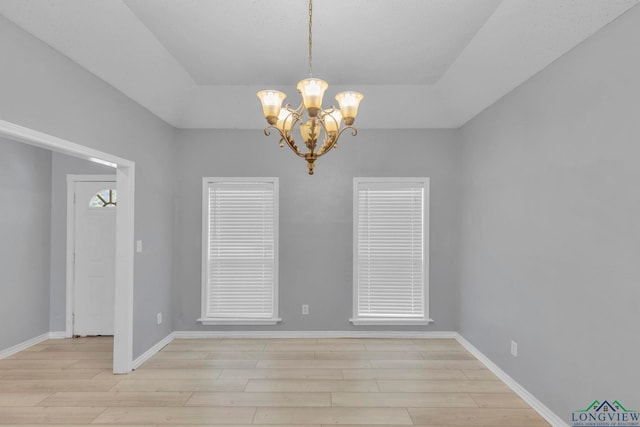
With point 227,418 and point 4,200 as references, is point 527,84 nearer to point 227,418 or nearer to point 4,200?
point 227,418

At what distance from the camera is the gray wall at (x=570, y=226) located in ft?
6.59

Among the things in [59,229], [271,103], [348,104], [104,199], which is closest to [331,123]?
[348,104]

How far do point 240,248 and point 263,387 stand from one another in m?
1.82

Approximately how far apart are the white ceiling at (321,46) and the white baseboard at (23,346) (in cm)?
313

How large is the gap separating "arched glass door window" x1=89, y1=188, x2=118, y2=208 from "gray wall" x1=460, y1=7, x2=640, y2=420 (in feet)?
15.0

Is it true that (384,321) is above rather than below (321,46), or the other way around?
below

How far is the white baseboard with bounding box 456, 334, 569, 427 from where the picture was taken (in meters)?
2.58

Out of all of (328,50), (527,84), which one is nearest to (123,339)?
(328,50)

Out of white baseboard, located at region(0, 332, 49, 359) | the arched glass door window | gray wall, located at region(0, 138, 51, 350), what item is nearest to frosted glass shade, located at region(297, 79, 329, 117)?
the arched glass door window

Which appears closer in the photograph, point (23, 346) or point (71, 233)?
point (23, 346)

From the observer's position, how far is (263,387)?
3141 mm

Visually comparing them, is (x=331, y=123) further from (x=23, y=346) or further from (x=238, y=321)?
(x=23, y=346)

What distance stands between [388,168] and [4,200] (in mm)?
4504

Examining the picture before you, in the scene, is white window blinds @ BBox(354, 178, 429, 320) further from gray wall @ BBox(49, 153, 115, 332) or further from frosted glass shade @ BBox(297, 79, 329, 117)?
gray wall @ BBox(49, 153, 115, 332)
